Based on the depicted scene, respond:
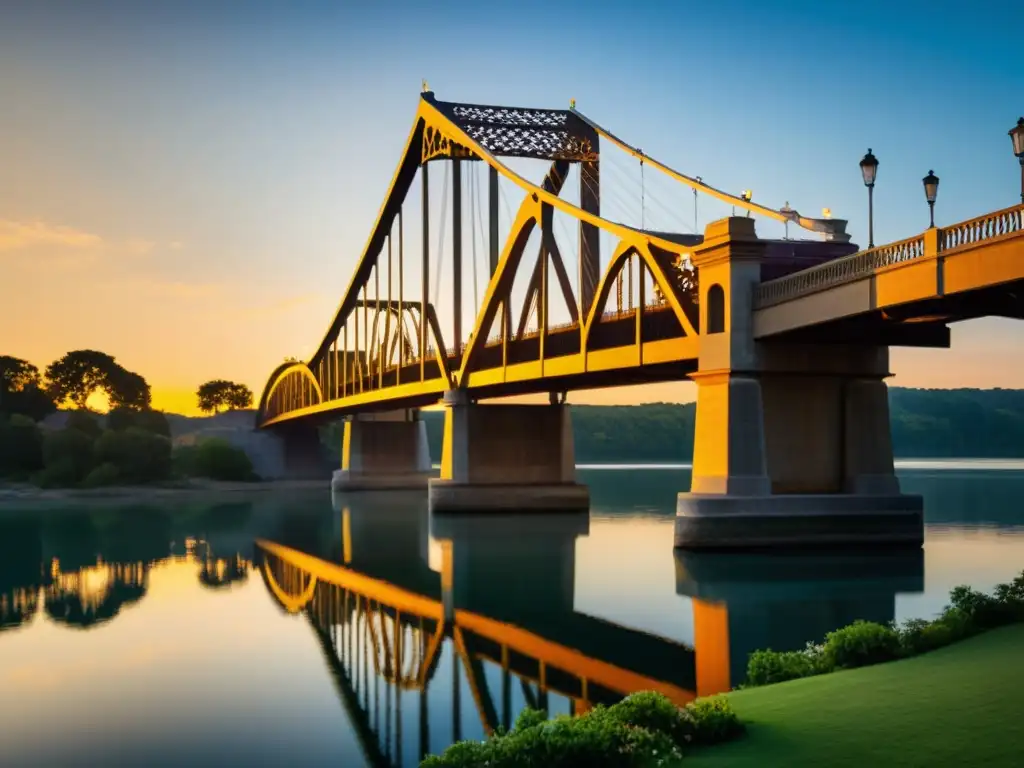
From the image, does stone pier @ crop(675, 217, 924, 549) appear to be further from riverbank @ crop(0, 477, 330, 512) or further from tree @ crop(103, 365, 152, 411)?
tree @ crop(103, 365, 152, 411)

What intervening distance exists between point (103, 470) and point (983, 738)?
85.3 m

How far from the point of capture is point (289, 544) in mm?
48469

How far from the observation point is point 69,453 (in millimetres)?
88812

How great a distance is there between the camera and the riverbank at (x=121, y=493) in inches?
3137

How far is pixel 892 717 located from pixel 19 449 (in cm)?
8998

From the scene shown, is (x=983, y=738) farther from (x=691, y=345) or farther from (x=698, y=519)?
(x=691, y=345)

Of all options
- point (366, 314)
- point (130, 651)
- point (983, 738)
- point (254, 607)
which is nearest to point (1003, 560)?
point (254, 607)

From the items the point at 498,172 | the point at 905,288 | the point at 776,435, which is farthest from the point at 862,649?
the point at 498,172

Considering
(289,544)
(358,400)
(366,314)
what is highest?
(366,314)

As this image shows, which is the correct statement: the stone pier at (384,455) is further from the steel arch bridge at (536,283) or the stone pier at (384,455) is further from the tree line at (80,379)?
the tree line at (80,379)

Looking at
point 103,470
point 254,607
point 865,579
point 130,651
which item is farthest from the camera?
point 103,470

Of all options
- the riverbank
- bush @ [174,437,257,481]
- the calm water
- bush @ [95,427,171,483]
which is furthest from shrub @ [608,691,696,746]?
bush @ [174,437,257,481]

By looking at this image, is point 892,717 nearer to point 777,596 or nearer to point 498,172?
point 777,596

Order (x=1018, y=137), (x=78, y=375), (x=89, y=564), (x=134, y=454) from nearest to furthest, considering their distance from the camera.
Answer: (x=1018, y=137) → (x=89, y=564) → (x=134, y=454) → (x=78, y=375)
